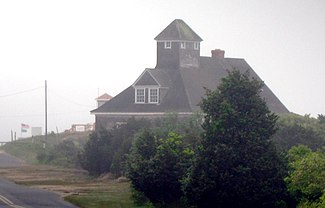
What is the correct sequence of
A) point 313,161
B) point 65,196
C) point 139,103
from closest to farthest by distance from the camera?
point 313,161 < point 65,196 < point 139,103

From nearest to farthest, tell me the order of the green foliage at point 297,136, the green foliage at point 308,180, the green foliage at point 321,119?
the green foliage at point 308,180 → the green foliage at point 297,136 → the green foliage at point 321,119

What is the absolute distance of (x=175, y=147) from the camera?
4359cm

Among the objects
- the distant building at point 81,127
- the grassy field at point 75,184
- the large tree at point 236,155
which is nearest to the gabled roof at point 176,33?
the grassy field at point 75,184

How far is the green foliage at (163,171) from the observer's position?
42094 millimetres

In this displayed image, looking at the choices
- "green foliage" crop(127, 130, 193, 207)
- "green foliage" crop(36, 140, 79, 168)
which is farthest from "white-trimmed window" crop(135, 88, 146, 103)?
"green foliage" crop(127, 130, 193, 207)

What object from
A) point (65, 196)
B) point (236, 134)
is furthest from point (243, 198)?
point (65, 196)

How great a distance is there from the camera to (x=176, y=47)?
83.8 m

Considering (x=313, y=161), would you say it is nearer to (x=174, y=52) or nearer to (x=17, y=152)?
(x=174, y=52)

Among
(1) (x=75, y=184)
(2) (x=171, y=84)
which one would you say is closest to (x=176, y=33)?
(2) (x=171, y=84)

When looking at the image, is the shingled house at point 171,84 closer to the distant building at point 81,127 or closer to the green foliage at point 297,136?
the green foliage at point 297,136

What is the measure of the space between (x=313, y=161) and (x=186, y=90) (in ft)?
143

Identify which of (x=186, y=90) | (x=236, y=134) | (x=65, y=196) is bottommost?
(x=65, y=196)

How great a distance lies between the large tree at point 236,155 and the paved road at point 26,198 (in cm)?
795

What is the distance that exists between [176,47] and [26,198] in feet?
135
